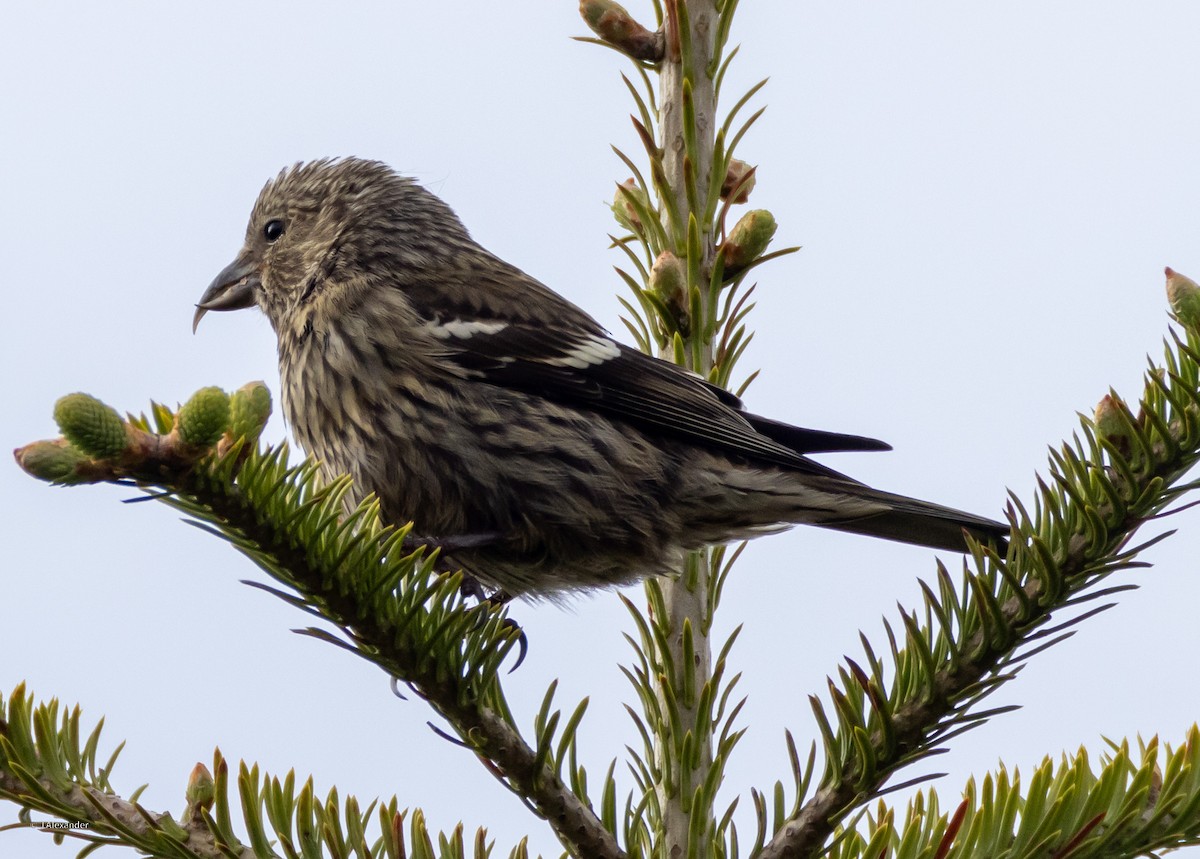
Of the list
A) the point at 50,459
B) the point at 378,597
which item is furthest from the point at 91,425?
the point at 378,597

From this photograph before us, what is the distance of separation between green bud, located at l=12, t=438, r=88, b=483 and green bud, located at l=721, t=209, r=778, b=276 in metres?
1.51

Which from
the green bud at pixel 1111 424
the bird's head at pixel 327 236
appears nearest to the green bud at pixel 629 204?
the green bud at pixel 1111 424

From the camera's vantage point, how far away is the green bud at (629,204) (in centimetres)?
279

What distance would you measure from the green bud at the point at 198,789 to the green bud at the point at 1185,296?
5.33 ft

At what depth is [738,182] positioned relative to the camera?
2.82 metres

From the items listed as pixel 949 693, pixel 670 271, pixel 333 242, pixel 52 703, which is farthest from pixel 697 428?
pixel 52 703

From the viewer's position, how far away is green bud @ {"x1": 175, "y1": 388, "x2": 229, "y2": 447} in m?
1.56

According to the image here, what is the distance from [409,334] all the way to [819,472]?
131 cm

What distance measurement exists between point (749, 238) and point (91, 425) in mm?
1520

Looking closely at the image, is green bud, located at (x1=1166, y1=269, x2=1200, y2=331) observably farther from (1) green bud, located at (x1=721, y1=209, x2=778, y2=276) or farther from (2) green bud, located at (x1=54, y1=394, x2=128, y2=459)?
(2) green bud, located at (x1=54, y1=394, x2=128, y2=459)

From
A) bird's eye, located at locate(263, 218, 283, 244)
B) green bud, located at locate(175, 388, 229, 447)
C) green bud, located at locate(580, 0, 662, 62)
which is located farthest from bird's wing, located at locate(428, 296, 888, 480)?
green bud, located at locate(175, 388, 229, 447)

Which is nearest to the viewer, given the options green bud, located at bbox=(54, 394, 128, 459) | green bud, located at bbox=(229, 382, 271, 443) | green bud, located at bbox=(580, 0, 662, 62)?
green bud, located at bbox=(54, 394, 128, 459)

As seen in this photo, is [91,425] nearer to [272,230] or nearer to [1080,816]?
[1080,816]

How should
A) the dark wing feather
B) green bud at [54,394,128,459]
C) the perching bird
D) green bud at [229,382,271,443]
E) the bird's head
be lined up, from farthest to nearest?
the bird's head < the dark wing feather < the perching bird < green bud at [229,382,271,443] < green bud at [54,394,128,459]
